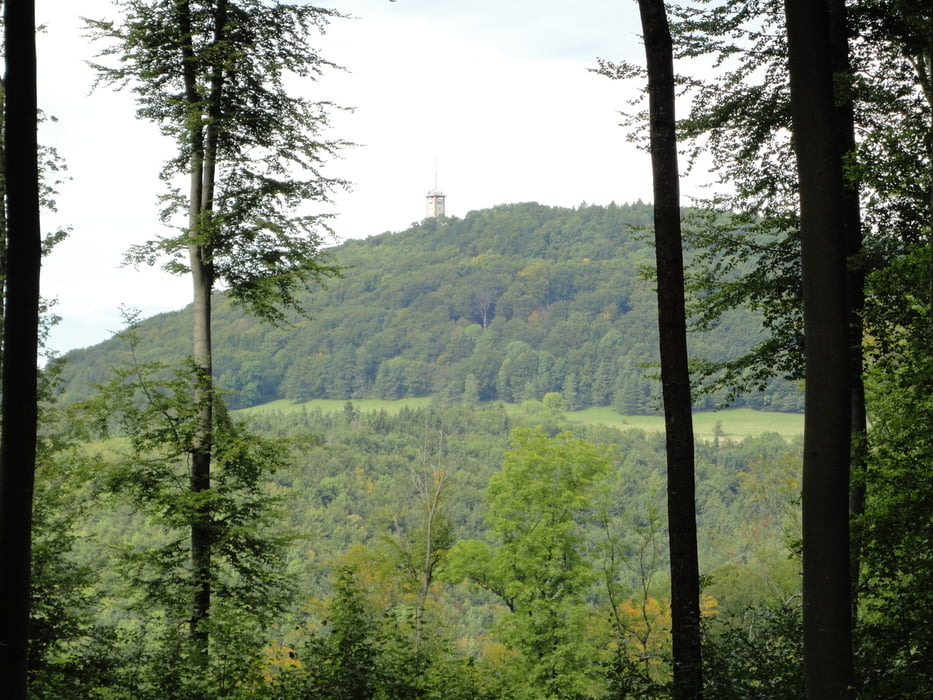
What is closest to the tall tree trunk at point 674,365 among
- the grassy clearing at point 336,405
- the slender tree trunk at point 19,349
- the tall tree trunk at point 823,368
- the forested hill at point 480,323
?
the tall tree trunk at point 823,368

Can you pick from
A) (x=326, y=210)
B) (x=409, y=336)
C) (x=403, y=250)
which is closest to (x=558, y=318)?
(x=409, y=336)

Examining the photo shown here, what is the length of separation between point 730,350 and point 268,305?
95476 millimetres

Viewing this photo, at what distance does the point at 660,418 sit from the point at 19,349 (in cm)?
11801

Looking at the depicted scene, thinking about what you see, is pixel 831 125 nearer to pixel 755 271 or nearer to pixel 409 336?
pixel 755 271

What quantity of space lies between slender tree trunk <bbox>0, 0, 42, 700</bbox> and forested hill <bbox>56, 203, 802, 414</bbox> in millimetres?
102046

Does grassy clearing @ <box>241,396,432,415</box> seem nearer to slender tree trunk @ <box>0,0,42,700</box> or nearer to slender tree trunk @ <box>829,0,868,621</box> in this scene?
slender tree trunk @ <box>829,0,868,621</box>

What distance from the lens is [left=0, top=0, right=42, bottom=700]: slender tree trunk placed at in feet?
14.2

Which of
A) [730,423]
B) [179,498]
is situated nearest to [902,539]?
[179,498]

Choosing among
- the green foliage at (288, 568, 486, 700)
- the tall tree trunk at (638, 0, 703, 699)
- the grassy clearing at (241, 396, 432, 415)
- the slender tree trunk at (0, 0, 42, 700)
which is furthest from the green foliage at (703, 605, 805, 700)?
the grassy clearing at (241, 396, 432, 415)

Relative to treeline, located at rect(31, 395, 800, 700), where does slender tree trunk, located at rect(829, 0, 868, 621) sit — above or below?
above

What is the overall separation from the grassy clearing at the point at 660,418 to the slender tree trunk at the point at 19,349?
8372 cm

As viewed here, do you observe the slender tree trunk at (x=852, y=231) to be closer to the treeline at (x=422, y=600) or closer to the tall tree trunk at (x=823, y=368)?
the treeline at (x=422, y=600)

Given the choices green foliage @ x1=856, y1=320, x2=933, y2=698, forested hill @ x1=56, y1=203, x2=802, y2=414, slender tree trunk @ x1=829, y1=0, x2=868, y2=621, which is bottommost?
green foliage @ x1=856, y1=320, x2=933, y2=698

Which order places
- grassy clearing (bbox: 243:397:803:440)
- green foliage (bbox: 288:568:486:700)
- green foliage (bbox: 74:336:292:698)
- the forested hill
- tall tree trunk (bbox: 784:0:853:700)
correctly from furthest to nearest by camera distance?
the forested hill, grassy clearing (bbox: 243:397:803:440), green foliage (bbox: 74:336:292:698), green foliage (bbox: 288:568:486:700), tall tree trunk (bbox: 784:0:853:700)
